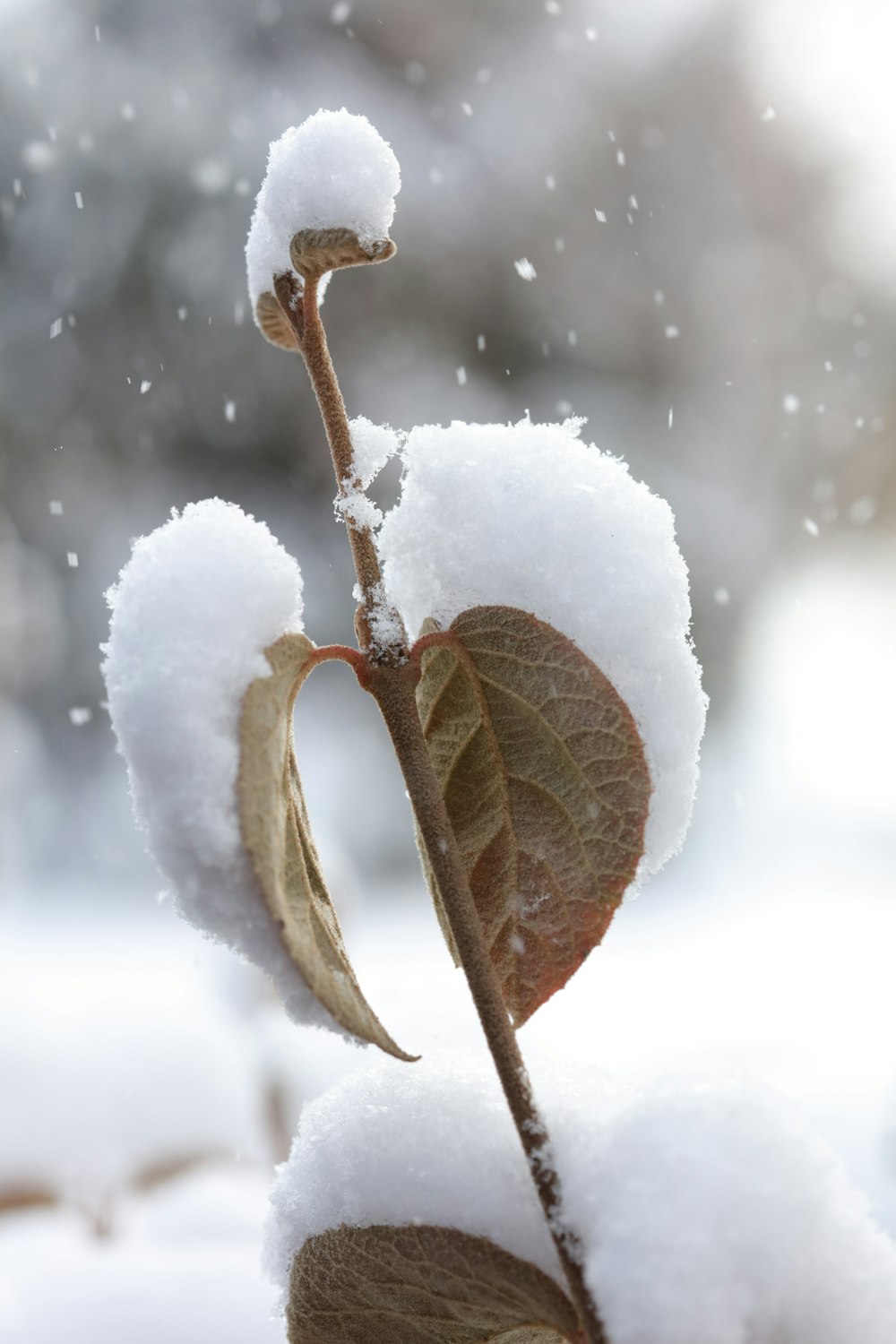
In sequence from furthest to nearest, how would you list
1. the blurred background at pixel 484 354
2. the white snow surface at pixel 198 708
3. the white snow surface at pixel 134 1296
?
1. the blurred background at pixel 484 354
2. the white snow surface at pixel 134 1296
3. the white snow surface at pixel 198 708

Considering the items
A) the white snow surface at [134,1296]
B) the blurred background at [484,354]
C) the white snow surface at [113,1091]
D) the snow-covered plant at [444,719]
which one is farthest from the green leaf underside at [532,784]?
the blurred background at [484,354]

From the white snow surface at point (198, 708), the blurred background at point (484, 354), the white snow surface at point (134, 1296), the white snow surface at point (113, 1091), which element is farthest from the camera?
the blurred background at point (484, 354)

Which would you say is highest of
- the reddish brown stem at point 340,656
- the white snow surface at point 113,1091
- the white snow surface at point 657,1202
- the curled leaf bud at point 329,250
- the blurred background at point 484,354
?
the blurred background at point 484,354

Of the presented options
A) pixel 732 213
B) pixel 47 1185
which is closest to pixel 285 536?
pixel 732 213

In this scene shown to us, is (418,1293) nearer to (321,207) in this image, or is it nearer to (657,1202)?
(657,1202)

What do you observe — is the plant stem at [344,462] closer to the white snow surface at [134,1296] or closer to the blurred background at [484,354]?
the white snow surface at [134,1296]

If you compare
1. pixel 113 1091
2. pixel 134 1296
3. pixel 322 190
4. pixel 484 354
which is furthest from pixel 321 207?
pixel 484 354

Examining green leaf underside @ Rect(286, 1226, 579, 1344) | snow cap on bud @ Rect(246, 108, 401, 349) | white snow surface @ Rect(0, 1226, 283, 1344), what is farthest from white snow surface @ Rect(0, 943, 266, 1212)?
snow cap on bud @ Rect(246, 108, 401, 349)
